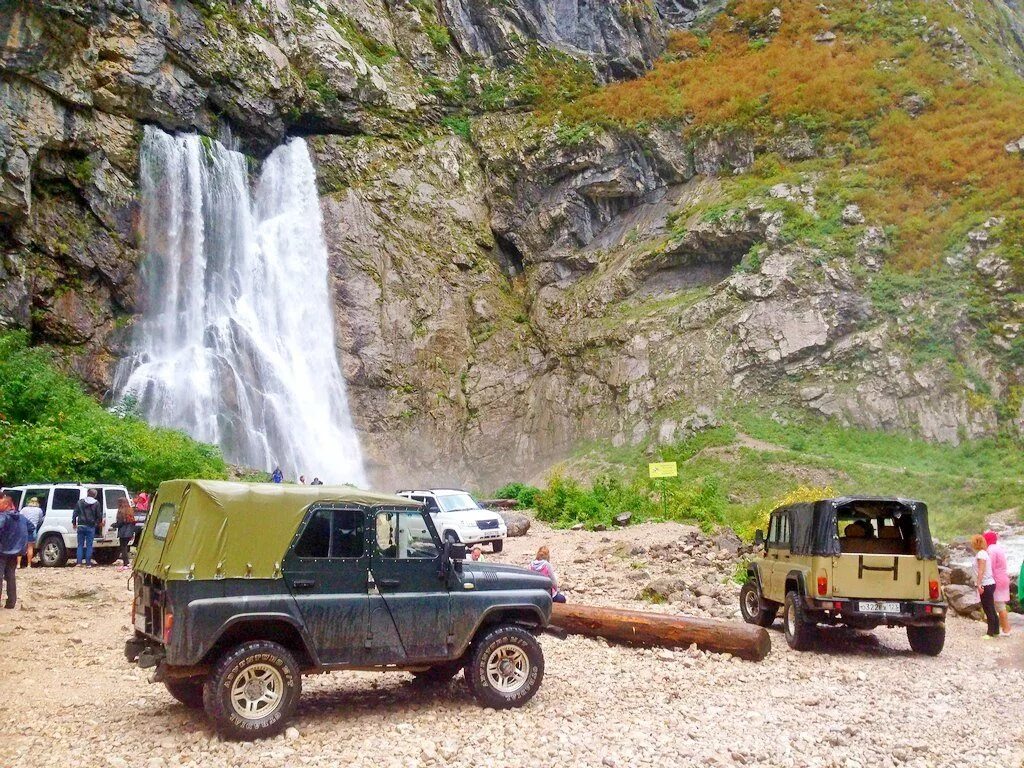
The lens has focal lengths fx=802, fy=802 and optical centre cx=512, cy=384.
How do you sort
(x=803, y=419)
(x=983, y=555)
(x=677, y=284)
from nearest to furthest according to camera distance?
(x=983, y=555)
(x=803, y=419)
(x=677, y=284)

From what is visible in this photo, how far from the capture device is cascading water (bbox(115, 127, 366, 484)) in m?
33.9

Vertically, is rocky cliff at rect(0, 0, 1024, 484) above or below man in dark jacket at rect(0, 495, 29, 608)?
above

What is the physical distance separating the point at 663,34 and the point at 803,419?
3121 centimetres

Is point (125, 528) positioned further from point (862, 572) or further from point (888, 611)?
point (888, 611)

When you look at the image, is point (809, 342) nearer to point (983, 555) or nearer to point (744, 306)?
point (744, 306)

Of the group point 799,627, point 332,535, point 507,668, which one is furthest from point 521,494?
point 332,535

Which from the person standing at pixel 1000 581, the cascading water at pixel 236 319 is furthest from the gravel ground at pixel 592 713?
the cascading water at pixel 236 319

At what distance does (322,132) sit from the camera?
44.2 m

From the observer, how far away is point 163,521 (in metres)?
7.23

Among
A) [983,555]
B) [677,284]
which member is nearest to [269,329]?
[677,284]

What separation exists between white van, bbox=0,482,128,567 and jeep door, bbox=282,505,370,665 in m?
13.2

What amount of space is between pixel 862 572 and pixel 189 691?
8.09 m

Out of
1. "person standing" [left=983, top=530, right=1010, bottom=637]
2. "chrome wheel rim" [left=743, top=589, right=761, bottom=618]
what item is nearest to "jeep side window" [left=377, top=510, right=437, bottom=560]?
"chrome wheel rim" [left=743, top=589, right=761, bottom=618]

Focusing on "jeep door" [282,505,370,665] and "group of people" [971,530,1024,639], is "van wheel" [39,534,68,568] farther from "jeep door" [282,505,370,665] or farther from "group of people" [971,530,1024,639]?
"group of people" [971,530,1024,639]
